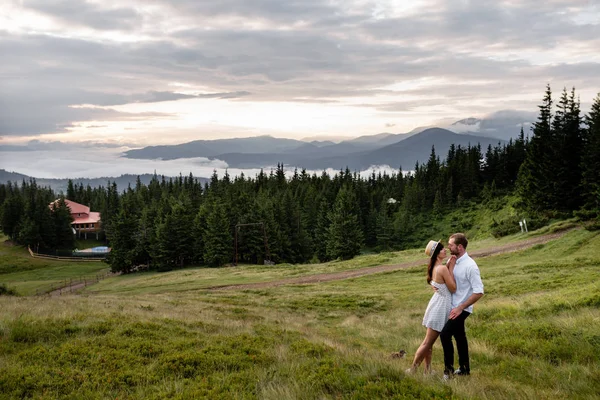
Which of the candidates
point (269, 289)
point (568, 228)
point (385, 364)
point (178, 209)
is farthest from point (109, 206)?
point (385, 364)

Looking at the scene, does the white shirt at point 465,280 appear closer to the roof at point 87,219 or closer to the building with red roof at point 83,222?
the building with red roof at point 83,222

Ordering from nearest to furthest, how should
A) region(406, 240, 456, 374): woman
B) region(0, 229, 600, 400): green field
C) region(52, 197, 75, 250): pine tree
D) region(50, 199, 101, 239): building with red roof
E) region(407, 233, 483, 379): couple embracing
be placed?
region(0, 229, 600, 400): green field, region(407, 233, 483, 379): couple embracing, region(406, 240, 456, 374): woman, region(52, 197, 75, 250): pine tree, region(50, 199, 101, 239): building with red roof

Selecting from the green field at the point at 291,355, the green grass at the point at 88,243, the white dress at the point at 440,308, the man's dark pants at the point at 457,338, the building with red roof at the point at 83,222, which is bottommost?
the green grass at the point at 88,243

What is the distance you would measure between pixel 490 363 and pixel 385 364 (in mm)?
3031

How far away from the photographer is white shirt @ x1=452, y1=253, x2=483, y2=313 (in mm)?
8297

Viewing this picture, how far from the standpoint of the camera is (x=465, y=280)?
8.42m

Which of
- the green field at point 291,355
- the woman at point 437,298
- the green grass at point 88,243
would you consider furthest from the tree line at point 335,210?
the woman at point 437,298

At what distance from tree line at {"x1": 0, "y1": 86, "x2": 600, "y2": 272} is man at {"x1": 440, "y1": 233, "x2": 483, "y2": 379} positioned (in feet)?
123

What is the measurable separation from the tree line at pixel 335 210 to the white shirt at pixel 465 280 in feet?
123

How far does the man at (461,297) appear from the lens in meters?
8.31

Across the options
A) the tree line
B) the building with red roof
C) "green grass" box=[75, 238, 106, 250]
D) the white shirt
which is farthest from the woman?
the building with red roof

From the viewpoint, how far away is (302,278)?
39156 millimetres

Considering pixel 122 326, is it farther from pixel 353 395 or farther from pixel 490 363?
pixel 490 363

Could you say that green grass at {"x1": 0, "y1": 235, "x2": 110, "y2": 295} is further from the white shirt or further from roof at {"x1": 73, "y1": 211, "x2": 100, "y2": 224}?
the white shirt
